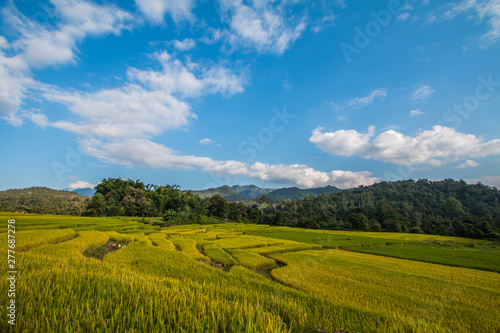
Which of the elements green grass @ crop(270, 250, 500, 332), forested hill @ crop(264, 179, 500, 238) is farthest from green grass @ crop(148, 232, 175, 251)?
forested hill @ crop(264, 179, 500, 238)

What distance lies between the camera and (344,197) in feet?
297

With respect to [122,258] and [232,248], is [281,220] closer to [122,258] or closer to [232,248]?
[232,248]

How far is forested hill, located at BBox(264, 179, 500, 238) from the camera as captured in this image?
35441 millimetres

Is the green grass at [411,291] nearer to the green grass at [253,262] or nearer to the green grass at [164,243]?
the green grass at [253,262]

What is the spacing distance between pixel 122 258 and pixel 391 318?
11323 millimetres

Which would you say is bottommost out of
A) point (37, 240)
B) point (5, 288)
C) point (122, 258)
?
point (122, 258)

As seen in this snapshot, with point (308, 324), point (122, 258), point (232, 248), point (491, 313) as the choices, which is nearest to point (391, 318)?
point (308, 324)

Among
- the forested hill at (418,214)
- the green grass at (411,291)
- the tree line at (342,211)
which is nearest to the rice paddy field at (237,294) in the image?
the green grass at (411,291)

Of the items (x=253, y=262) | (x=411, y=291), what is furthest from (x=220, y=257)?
(x=411, y=291)

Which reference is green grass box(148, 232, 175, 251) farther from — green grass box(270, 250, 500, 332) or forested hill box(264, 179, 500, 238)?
forested hill box(264, 179, 500, 238)

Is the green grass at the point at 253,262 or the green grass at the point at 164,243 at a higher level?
the green grass at the point at 164,243

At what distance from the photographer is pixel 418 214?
54.9 meters

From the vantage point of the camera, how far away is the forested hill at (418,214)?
35441 mm

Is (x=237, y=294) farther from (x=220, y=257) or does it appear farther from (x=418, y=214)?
(x=418, y=214)
